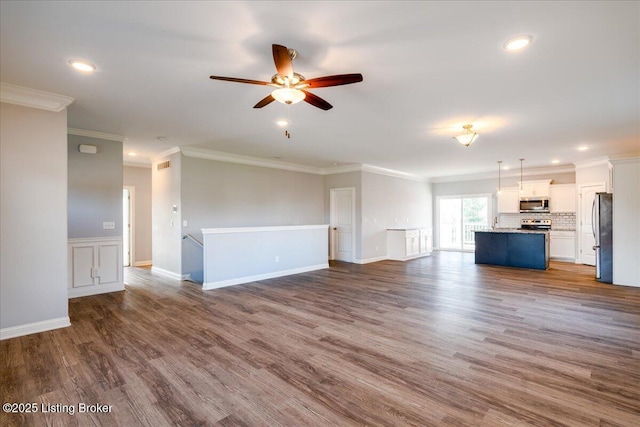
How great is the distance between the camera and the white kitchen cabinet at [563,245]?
846 centimetres

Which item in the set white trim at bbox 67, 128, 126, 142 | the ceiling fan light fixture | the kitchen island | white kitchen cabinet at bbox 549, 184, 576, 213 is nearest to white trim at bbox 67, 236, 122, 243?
white trim at bbox 67, 128, 126, 142

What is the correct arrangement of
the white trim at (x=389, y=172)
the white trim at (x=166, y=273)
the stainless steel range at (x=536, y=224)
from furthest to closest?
the stainless steel range at (x=536, y=224), the white trim at (x=389, y=172), the white trim at (x=166, y=273)

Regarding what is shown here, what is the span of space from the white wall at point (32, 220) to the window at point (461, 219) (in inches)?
434

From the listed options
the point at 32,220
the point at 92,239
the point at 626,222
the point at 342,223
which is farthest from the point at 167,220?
the point at 626,222

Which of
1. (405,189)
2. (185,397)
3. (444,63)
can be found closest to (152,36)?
(444,63)

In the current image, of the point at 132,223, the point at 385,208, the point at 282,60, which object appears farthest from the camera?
the point at 385,208

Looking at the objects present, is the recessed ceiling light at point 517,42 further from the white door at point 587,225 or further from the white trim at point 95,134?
the white door at point 587,225

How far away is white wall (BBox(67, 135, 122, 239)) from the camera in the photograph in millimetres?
5122

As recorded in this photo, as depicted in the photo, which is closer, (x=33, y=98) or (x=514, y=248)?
(x=33, y=98)

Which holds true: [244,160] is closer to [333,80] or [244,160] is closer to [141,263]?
[141,263]

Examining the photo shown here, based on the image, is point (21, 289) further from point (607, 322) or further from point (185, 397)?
point (607, 322)

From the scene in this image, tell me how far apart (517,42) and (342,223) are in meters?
6.86

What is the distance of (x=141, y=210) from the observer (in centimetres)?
830

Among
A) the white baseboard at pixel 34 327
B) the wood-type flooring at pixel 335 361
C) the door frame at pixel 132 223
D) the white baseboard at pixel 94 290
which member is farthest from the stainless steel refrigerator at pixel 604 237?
the door frame at pixel 132 223
